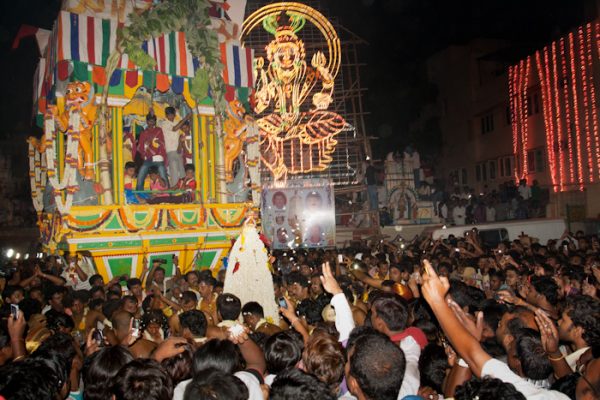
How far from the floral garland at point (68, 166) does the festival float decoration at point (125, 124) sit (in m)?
0.02

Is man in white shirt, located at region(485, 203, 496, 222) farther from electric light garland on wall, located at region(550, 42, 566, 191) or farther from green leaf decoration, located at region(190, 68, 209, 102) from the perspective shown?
green leaf decoration, located at region(190, 68, 209, 102)

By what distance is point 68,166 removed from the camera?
12039 millimetres

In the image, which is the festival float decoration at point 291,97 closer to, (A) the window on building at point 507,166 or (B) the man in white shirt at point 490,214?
(B) the man in white shirt at point 490,214

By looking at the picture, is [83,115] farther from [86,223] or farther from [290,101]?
[290,101]

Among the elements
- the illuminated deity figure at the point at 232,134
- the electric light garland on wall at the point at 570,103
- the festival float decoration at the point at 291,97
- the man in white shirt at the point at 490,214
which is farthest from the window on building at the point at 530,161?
the illuminated deity figure at the point at 232,134

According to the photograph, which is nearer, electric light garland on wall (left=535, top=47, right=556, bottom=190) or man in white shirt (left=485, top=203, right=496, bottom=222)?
man in white shirt (left=485, top=203, right=496, bottom=222)

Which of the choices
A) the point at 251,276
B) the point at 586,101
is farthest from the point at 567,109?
the point at 251,276

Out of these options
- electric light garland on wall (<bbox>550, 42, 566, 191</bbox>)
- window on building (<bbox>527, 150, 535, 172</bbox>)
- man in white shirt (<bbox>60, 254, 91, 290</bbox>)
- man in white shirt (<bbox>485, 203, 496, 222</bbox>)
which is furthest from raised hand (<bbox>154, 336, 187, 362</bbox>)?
window on building (<bbox>527, 150, 535, 172</bbox>)

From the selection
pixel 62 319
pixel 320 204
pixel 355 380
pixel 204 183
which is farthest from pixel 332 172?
pixel 355 380

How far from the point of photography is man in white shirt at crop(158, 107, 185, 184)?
14992 mm

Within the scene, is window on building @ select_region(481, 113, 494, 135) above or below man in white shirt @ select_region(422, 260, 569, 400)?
above

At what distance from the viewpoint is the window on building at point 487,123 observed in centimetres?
2881

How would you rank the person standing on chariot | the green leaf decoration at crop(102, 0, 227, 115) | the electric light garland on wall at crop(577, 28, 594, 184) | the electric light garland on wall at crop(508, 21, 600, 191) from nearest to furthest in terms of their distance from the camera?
1. the green leaf decoration at crop(102, 0, 227, 115)
2. the person standing on chariot
3. the electric light garland on wall at crop(508, 21, 600, 191)
4. the electric light garland on wall at crop(577, 28, 594, 184)

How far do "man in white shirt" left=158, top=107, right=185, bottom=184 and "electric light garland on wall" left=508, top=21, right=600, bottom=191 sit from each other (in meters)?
15.2
